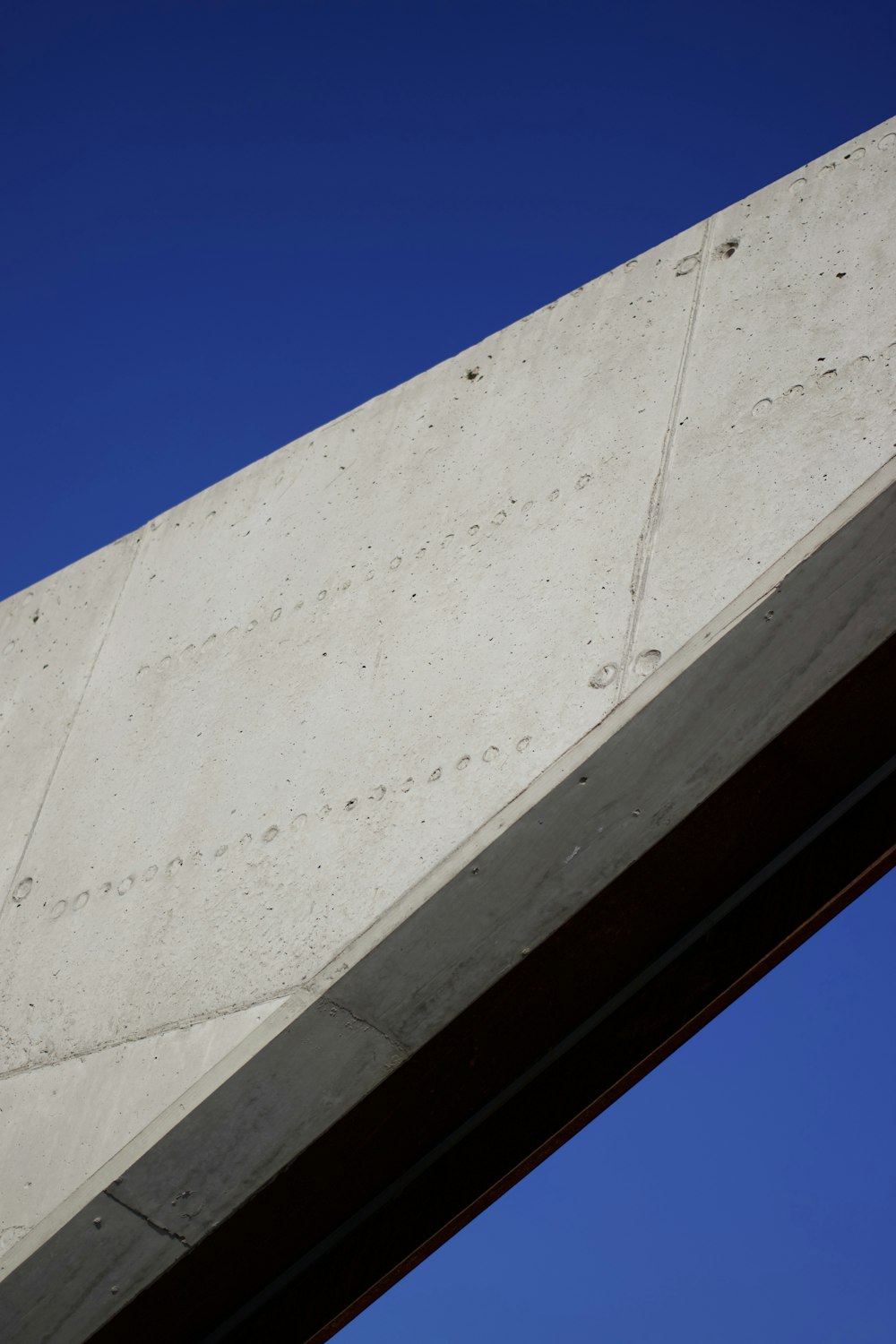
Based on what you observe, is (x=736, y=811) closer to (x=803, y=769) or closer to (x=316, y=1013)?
(x=803, y=769)

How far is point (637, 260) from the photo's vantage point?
2.44 metres

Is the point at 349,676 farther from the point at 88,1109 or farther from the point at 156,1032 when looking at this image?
the point at 88,1109

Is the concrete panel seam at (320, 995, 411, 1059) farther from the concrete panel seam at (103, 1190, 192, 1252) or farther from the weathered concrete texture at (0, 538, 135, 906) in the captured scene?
the weathered concrete texture at (0, 538, 135, 906)

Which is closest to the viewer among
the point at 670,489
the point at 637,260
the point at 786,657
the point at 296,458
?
the point at 786,657

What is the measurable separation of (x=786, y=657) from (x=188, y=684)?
126cm

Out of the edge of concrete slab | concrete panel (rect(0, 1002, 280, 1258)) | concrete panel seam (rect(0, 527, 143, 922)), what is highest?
concrete panel seam (rect(0, 527, 143, 922))

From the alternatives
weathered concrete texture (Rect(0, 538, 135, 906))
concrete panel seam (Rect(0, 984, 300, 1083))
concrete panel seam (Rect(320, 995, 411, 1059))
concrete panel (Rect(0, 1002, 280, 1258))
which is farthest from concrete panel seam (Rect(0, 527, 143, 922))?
concrete panel seam (Rect(320, 995, 411, 1059))

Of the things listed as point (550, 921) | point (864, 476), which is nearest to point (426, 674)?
point (550, 921)

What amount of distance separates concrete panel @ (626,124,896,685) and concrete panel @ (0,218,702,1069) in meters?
0.06

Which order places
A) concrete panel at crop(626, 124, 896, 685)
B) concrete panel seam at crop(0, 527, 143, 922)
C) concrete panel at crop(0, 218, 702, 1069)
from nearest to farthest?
1. concrete panel at crop(626, 124, 896, 685)
2. concrete panel at crop(0, 218, 702, 1069)
3. concrete panel seam at crop(0, 527, 143, 922)

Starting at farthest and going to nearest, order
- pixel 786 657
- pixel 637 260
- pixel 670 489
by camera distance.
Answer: pixel 637 260 → pixel 670 489 → pixel 786 657

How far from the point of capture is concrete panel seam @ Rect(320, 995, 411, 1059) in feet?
5.75

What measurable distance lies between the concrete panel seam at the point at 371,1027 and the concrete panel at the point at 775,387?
588 mm

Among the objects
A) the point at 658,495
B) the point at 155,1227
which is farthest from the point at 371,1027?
the point at 658,495
